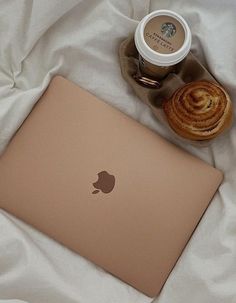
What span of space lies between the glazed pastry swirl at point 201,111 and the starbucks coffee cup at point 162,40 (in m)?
0.06

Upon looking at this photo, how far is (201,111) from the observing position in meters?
0.81

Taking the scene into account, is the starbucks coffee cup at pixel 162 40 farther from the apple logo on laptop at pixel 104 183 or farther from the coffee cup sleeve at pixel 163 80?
the apple logo on laptop at pixel 104 183

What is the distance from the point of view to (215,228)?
85 cm

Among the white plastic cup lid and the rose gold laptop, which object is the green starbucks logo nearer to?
the white plastic cup lid

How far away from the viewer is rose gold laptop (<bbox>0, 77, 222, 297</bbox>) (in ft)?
2.79

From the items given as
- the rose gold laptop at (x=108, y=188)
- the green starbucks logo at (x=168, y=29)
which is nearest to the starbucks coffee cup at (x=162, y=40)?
the green starbucks logo at (x=168, y=29)

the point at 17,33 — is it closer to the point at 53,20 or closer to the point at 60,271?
the point at 53,20

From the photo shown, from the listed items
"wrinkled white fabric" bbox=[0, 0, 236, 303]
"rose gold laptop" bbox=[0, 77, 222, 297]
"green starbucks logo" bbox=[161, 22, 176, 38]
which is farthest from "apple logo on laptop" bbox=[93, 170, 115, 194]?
"green starbucks logo" bbox=[161, 22, 176, 38]

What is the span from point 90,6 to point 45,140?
247 millimetres

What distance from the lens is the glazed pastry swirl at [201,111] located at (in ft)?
2.68

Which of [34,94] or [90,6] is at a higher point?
[90,6]

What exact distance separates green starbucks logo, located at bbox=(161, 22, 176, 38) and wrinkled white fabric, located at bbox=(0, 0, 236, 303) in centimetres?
6

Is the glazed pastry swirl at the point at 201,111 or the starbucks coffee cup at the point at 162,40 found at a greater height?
the starbucks coffee cup at the point at 162,40

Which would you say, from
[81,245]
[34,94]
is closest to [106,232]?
[81,245]
